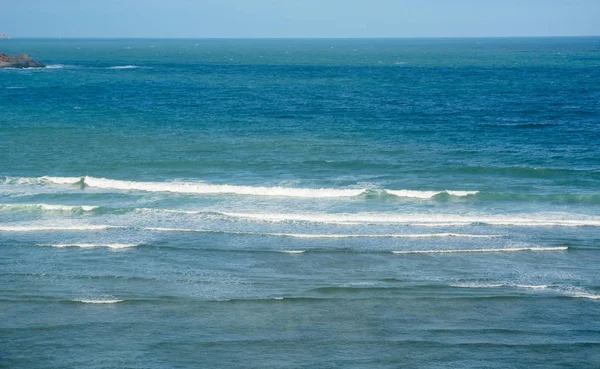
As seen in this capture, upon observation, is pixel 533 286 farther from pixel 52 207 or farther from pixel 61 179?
pixel 61 179

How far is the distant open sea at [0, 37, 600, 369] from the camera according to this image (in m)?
18.8

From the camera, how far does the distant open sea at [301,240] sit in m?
18.8

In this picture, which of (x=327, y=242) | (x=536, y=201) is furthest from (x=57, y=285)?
(x=536, y=201)

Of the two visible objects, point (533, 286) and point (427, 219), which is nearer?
point (533, 286)

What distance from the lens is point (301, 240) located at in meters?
27.5

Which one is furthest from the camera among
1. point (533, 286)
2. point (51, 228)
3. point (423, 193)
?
point (423, 193)

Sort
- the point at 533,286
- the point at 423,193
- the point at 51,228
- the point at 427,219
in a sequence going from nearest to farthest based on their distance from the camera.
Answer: the point at 533,286
the point at 51,228
the point at 427,219
the point at 423,193

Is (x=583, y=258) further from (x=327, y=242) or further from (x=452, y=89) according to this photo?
(x=452, y=89)

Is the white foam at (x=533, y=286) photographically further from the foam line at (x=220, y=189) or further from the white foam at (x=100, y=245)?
the white foam at (x=100, y=245)

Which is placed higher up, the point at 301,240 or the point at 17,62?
the point at 17,62

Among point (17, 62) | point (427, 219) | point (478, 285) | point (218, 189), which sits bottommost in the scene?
point (478, 285)

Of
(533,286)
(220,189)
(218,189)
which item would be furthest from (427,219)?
(218,189)

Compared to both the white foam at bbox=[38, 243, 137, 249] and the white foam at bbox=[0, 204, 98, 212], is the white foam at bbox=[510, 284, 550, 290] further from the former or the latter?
the white foam at bbox=[0, 204, 98, 212]

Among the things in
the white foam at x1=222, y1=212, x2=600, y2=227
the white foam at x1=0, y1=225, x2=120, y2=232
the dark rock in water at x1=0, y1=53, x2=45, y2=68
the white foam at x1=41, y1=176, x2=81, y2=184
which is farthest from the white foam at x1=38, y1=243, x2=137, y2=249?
the dark rock in water at x1=0, y1=53, x2=45, y2=68
